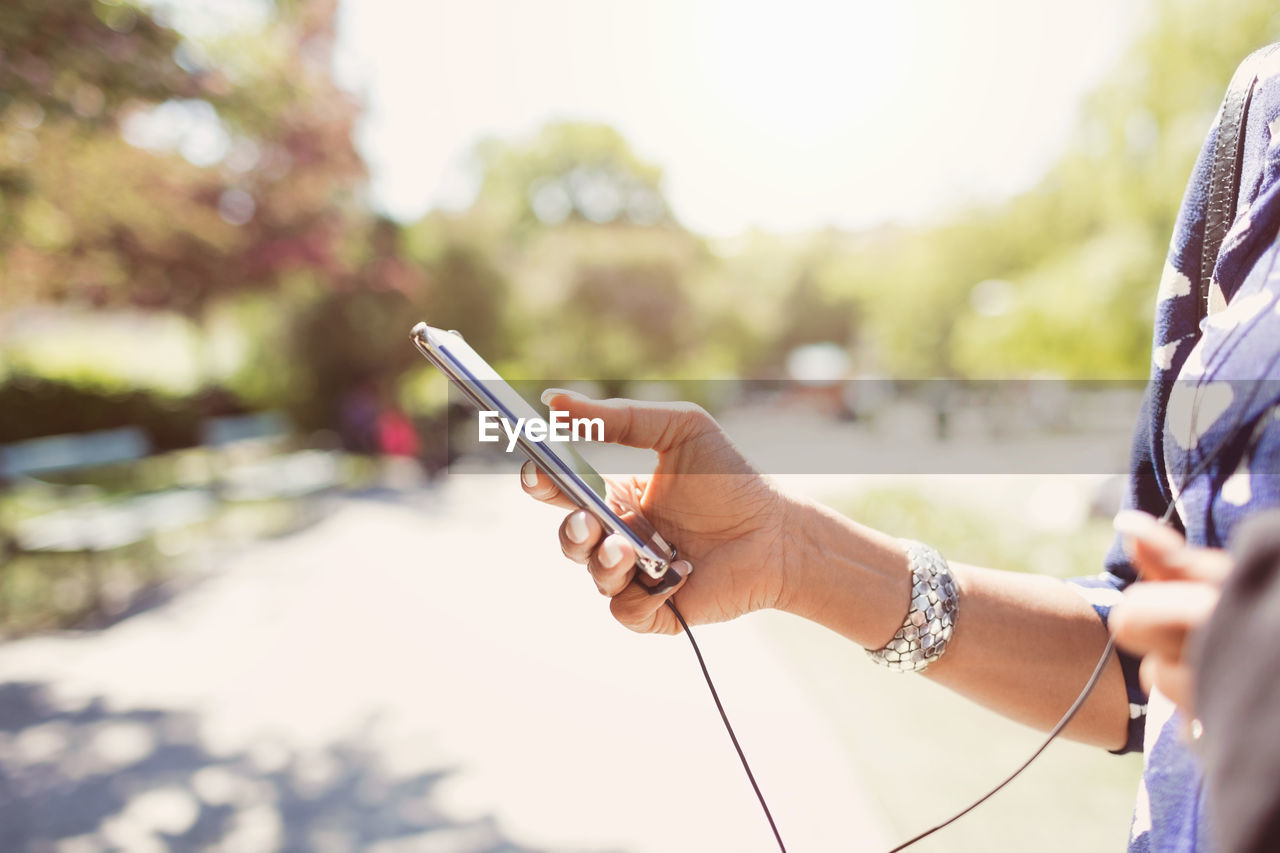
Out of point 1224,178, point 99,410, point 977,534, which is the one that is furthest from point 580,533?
point 99,410

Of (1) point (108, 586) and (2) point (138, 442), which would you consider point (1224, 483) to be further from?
(2) point (138, 442)

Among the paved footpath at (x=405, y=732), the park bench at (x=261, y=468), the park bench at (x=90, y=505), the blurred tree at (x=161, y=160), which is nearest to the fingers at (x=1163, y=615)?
the paved footpath at (x=405, y=732)

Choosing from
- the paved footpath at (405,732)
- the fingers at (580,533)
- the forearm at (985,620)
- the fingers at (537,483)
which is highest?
the fingers at (537,483)

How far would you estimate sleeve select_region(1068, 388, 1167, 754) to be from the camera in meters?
1.20

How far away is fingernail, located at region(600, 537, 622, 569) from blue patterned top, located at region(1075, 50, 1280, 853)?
31.2 inches

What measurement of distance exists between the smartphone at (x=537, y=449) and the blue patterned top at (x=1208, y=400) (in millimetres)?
776

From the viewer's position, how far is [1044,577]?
1.41m

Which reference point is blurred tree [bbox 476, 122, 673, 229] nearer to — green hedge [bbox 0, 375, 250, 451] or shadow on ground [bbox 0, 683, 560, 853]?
green hedge [bbox 0, 375, 250, 451]

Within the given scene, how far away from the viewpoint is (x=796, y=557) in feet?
4.94

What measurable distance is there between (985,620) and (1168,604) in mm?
869

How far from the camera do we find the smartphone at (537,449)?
54.4 inches

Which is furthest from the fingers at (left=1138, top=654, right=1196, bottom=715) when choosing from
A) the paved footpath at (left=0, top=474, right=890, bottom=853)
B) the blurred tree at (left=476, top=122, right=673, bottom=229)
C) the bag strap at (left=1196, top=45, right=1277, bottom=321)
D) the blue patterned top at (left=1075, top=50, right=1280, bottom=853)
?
the blurred tree at (left=476, top=122, right=673, bottom=229)

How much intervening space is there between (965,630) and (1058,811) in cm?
251

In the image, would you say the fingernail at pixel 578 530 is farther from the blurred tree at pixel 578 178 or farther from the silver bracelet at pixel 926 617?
the blurred tree at pixel 578 178
